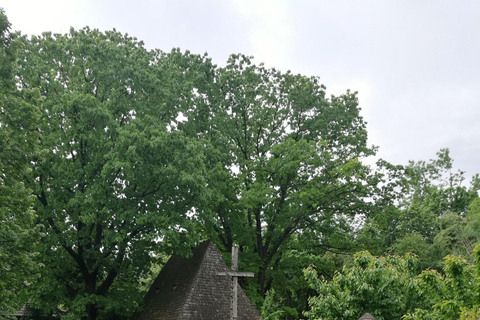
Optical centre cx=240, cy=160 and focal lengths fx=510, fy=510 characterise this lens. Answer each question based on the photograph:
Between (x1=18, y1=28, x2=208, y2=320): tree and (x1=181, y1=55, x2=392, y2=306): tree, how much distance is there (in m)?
4.14

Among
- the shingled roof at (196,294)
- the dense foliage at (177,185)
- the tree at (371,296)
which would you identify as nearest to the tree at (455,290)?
the dense foliage at (177,185)

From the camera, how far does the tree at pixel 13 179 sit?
1466 centimetres

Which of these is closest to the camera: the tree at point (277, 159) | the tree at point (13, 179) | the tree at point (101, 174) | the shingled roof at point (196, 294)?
the tree at point (13, 179)

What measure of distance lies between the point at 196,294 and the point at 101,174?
18.8ft

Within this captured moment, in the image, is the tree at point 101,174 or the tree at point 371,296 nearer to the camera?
the tree at point 371,296

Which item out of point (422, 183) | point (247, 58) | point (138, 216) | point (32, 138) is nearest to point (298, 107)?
point (247, 58)

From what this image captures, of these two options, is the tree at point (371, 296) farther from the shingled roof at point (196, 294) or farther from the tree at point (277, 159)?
the tree at point (277, 159)

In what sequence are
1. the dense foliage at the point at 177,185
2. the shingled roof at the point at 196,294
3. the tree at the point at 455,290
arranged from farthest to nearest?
1. the shingled roof at the point at 196,294
2. the dense foliage at the point at 177,185
3. the tree at the point at 455,290

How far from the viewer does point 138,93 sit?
72.5 feet

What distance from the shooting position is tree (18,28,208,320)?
19484 millimetres

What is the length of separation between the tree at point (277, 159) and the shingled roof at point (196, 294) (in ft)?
13.0

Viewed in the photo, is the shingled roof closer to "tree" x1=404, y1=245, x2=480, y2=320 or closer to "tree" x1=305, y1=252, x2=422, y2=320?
"tree" x1=305, y1=252, x2=422, y2=320

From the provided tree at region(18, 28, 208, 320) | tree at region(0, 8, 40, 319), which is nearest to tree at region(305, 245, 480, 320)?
tree at region(18, 28, 208, 320)

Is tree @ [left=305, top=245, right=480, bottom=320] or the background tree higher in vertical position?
the background tree
